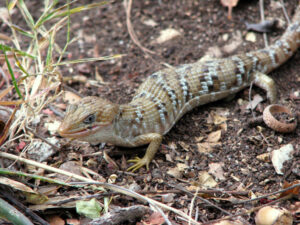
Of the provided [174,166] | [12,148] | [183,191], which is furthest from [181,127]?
[12,148]

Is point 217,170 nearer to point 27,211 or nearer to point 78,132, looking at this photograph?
point 78,132

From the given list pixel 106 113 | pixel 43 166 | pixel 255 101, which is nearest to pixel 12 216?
pixel 43 166

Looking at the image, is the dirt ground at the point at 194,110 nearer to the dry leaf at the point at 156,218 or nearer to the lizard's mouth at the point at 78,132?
the dry leaf at the point at 156,218

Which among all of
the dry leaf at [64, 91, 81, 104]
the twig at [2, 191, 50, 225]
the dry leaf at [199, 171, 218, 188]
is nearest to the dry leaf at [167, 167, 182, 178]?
the dry leaf at [199, 171, 218, 188]

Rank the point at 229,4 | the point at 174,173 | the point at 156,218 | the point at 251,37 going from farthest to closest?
the point at 229,4, the point at 251,37, the point at 174,173, the point at 156,218

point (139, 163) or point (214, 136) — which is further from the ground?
point (139, 163)

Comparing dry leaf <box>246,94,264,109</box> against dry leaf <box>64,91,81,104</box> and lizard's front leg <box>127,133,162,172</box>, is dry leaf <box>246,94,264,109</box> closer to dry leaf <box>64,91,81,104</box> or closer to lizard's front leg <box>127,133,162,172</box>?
lizard's front leg <box>127,133,162,172</box>

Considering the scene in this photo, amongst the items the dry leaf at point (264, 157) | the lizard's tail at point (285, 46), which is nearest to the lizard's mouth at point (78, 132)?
the dry leaf at point (264, 157)
